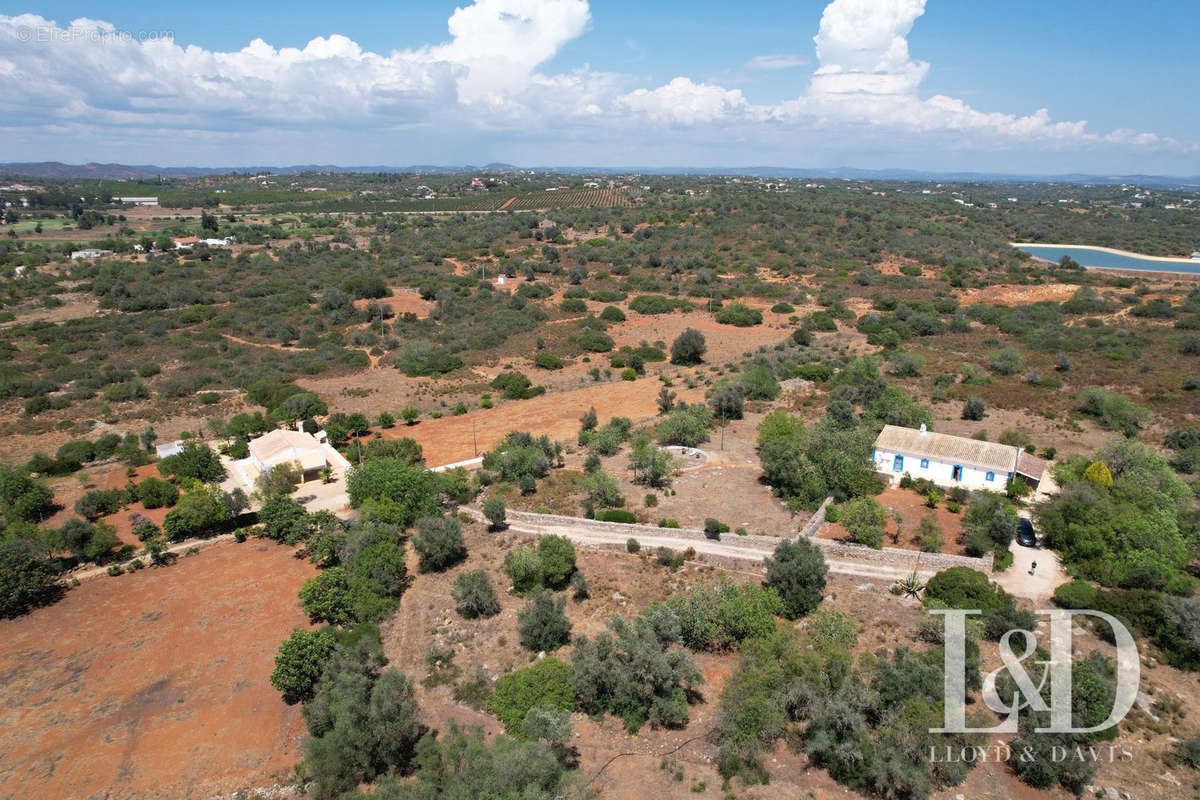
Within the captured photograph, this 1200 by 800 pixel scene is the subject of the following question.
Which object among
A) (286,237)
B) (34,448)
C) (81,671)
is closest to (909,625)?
(81,671)

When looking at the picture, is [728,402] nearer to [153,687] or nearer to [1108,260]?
[153,687]

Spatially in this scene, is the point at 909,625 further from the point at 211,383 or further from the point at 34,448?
the point at 211,383

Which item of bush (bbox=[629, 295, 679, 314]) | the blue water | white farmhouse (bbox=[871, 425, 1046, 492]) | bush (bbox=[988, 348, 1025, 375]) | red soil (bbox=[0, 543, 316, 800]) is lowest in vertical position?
red soil (bbox=[0, 543, 316, 800])

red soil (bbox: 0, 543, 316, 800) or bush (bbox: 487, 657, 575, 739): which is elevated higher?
bush (bbox: 487, 657, 575, 739)

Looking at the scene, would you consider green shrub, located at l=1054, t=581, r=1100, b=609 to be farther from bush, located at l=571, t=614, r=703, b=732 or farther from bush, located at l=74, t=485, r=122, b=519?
bush, located at l=74, t=485, r=122, b=519

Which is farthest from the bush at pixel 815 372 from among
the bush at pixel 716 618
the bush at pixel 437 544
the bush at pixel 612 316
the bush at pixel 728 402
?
the bush at pixel 437 544

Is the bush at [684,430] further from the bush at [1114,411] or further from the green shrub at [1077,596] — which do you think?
the bush at [1114,411]

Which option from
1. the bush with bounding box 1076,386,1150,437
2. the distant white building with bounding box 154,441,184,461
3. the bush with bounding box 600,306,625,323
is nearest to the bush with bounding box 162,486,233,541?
the distant white building with bounding box 154,441,184,461
